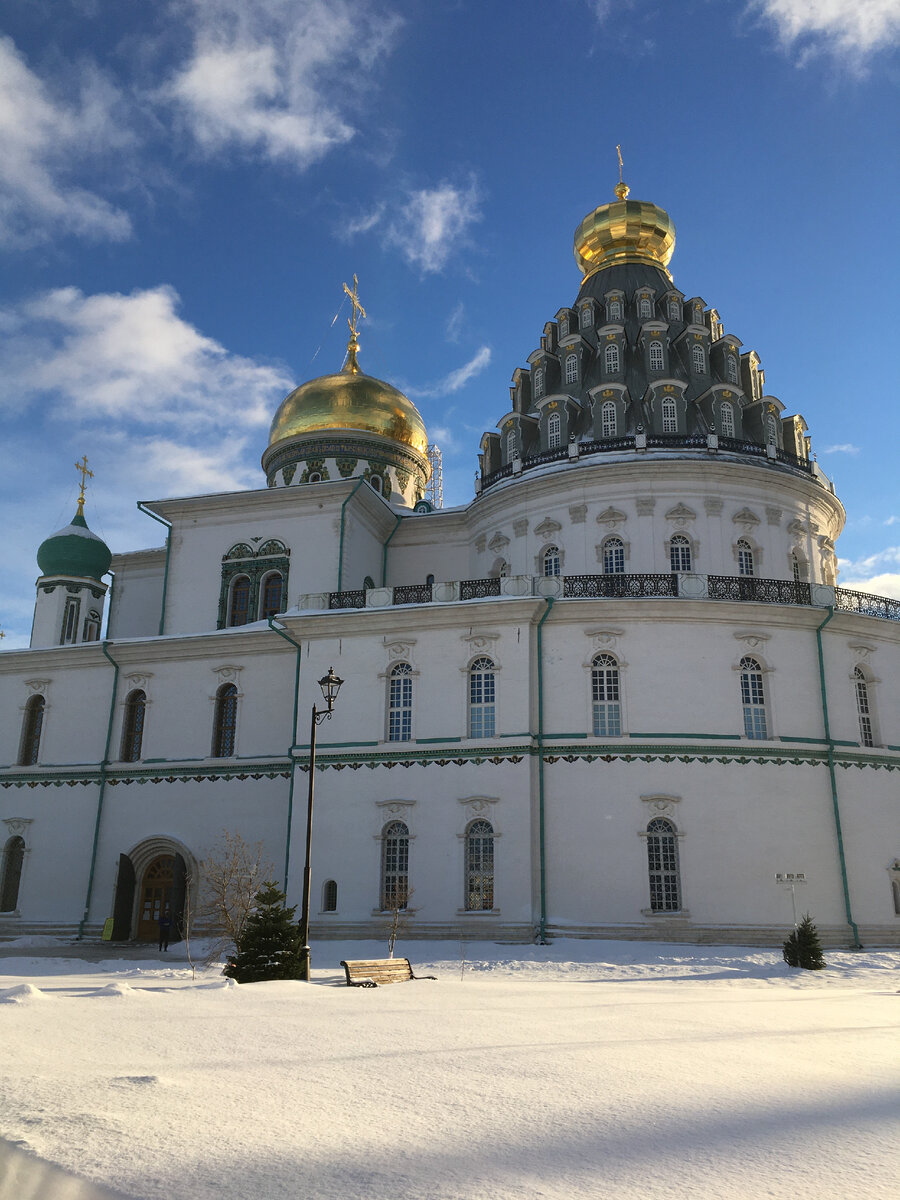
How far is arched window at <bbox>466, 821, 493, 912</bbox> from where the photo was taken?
24516 millimetres

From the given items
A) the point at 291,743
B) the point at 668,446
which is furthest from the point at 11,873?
the point at 668,446

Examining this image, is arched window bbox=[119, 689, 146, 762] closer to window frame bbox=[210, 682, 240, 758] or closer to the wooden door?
window frame bbox=[210, 682, 240, 758]

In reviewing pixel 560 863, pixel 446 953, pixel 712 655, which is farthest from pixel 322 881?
pixel 712 655

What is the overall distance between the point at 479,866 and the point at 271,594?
12095mm

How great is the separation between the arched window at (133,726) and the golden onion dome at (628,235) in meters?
22.1

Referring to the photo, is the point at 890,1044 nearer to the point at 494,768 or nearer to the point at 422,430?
the point at 494,768

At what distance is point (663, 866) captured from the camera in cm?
2439

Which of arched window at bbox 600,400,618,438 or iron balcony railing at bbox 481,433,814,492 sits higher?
arched window at bbox 600,400,618,438

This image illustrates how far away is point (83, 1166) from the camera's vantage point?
4.94 metres

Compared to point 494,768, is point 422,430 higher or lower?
higher

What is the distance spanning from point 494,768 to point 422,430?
19093 mm

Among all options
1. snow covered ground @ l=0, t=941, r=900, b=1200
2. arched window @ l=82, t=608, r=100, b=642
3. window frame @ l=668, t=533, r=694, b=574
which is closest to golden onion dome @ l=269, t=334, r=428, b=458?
arched window @ l=82, t=608, r=100, b=642

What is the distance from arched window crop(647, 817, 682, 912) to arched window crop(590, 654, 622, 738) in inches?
98.3

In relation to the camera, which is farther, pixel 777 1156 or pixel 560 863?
pixel 560 863
